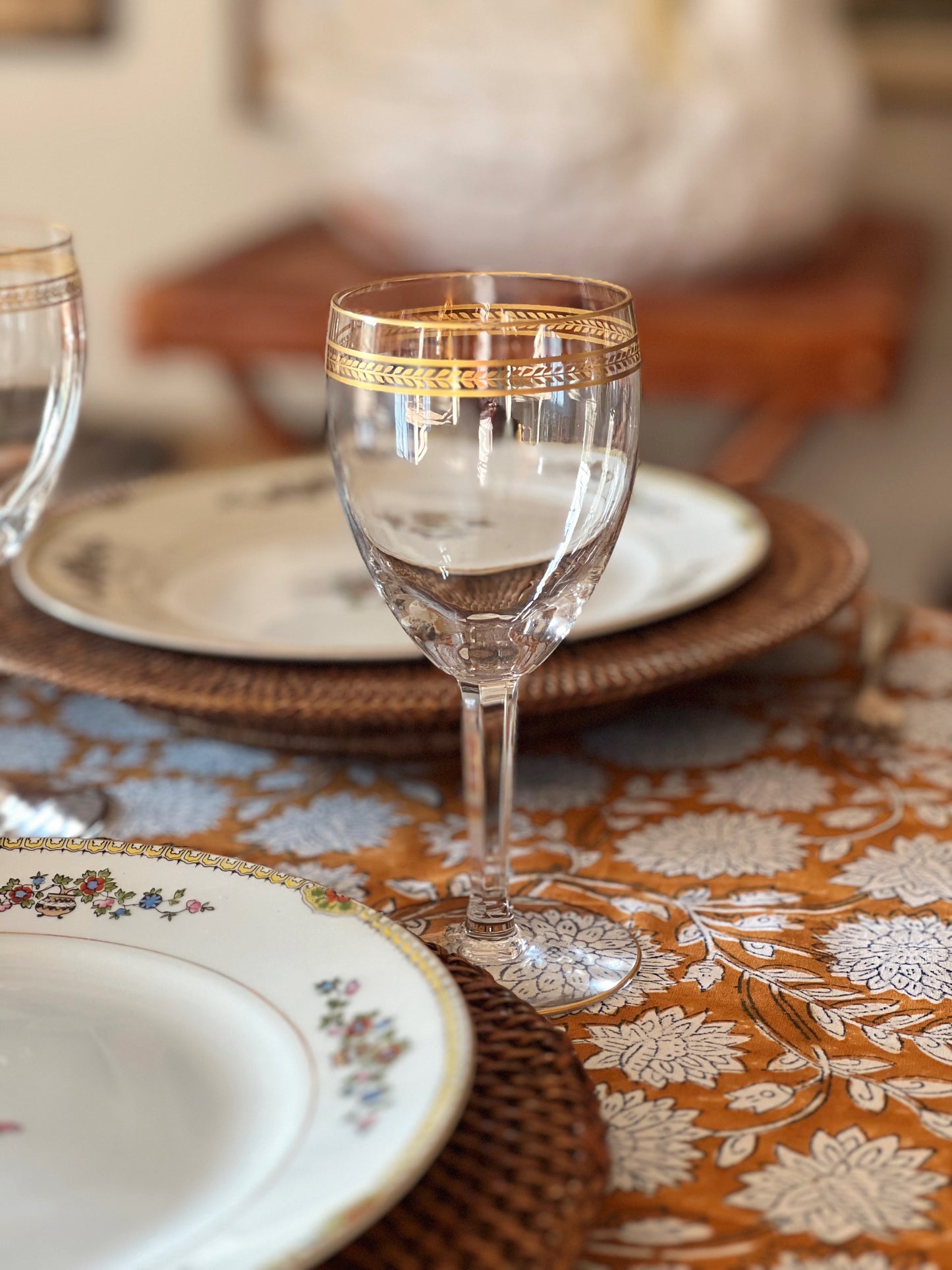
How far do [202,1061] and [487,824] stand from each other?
125 mm

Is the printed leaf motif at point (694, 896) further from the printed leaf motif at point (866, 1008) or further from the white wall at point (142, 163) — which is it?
the white wall at point (142, 163)

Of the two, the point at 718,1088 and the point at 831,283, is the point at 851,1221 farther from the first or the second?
the point at 831,283

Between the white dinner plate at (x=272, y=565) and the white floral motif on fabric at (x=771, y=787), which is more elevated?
the white dinner plate at (x=272, y=565)

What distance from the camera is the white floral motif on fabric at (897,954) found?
42cm

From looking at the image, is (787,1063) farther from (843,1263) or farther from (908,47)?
(908,47)

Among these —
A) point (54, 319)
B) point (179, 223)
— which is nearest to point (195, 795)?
point (54, 319)

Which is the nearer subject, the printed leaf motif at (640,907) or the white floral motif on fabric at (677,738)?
the printed leaf motif at (640,907)

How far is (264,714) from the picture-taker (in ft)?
1.70

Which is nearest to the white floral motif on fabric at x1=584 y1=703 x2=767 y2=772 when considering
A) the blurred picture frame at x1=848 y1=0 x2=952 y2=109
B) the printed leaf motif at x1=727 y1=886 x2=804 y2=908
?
the printed leaf motif at x1=727 y1=886 x2=804 y2=908

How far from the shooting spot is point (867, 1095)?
0.37 metres

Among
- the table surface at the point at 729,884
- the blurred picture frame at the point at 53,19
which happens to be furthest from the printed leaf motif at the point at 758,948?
the blurred picture frame at the point at 53,19

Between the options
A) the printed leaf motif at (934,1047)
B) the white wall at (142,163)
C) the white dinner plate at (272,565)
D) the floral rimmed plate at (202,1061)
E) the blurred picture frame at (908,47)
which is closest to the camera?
the floral rimmed plate at (202,1061)

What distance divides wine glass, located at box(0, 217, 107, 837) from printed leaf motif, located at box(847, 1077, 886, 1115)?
11.6 inches

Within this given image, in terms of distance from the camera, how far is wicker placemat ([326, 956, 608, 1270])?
11.4 inches
